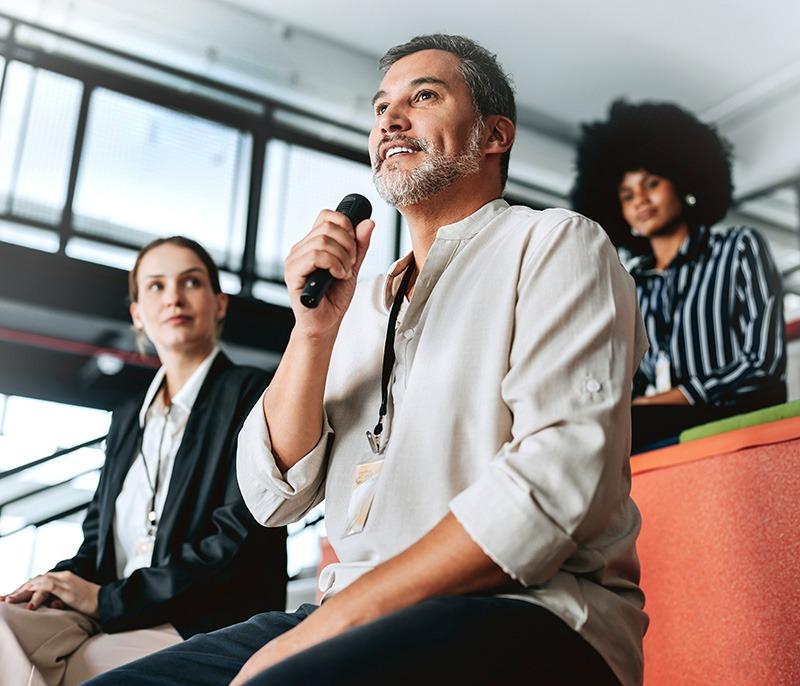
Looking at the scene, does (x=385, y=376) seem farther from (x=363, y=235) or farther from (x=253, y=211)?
(x=253, y=211)

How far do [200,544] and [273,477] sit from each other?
665 mm

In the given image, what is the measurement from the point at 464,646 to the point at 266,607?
115 cm

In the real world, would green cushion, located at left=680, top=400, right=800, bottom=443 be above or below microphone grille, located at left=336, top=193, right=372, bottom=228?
below

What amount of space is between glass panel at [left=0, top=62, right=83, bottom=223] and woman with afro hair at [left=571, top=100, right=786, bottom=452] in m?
2.54

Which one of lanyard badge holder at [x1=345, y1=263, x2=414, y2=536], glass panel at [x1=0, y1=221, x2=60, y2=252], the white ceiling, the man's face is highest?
the white ceiling

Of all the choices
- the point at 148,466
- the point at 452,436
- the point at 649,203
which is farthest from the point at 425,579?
the point at 649,203

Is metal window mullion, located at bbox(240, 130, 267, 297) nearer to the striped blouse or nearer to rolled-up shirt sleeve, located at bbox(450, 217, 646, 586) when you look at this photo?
the striped blouse

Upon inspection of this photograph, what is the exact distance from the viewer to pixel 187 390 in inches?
81.4

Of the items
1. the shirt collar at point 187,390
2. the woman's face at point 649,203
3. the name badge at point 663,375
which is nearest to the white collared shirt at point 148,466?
the shirt collar at point 187,390

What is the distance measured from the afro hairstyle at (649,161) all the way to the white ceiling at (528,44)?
1830 mm

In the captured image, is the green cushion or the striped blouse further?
the striped blouse

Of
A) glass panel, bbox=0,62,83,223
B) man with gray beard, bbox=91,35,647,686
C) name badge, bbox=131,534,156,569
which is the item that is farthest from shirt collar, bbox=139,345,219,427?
glass panel, bbox=0,62,83,223

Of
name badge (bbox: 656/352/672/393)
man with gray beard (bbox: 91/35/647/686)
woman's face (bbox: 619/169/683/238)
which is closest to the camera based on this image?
man with gray beard (bbox: 91/35/647/686)

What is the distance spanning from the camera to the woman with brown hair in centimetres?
168
